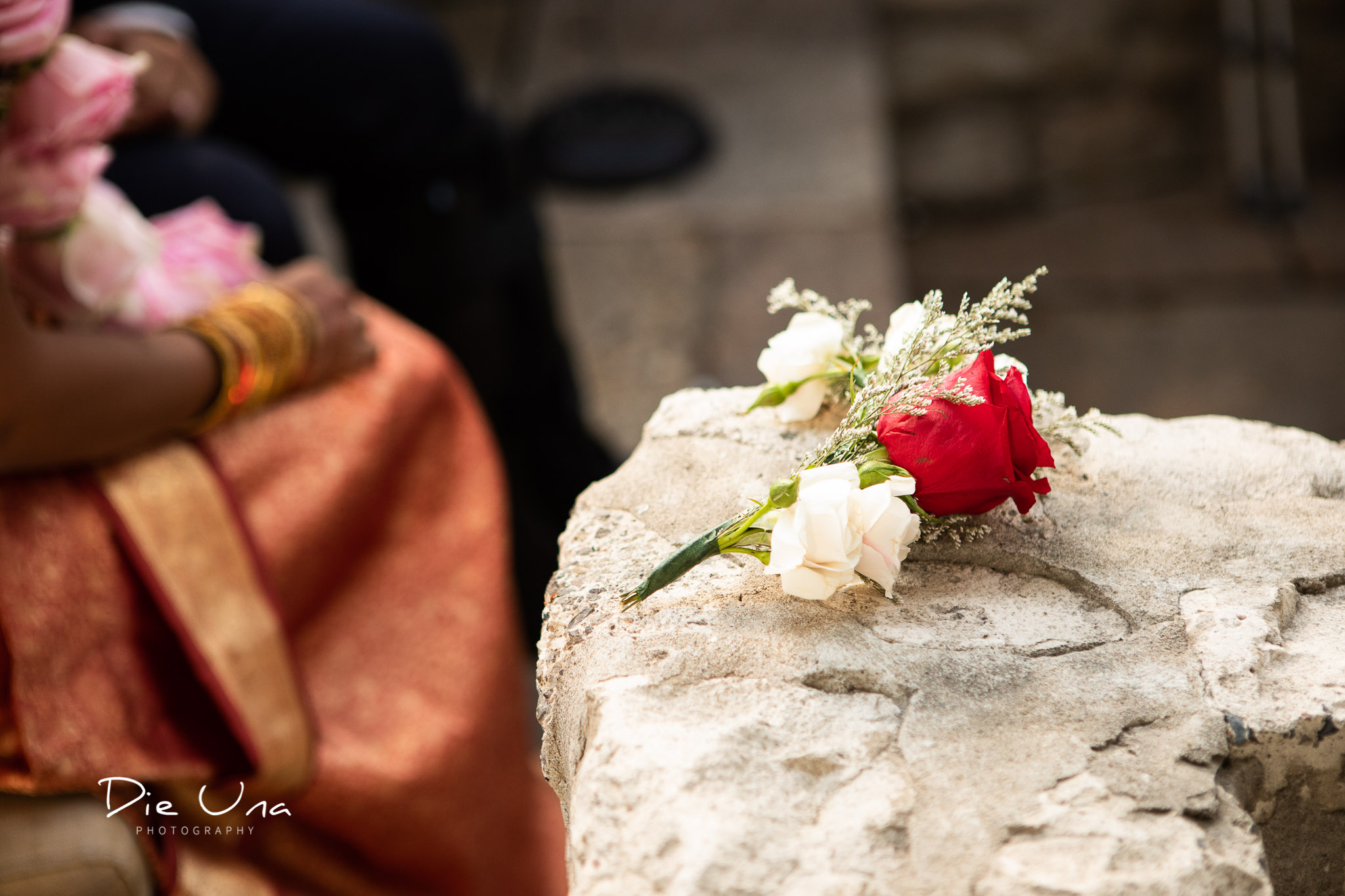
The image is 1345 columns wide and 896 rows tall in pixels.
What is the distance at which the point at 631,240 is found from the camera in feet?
9.18

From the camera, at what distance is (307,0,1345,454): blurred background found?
8.20 feet

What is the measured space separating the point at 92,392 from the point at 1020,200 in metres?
2.61

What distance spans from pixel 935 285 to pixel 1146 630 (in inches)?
84.0

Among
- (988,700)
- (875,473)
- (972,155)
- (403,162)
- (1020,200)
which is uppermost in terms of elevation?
(403,162)

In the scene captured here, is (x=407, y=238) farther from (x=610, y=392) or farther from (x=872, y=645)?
(x=872, y=645)

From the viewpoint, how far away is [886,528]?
2.09 ft

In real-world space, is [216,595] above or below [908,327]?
below

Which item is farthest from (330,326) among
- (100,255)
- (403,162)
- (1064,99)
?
(1064,99)

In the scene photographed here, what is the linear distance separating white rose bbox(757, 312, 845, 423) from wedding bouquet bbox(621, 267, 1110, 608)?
0.03 meters

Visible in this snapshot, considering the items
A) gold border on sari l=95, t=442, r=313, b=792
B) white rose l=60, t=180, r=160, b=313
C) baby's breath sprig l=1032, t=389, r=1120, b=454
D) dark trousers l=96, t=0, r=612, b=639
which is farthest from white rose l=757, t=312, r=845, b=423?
dark trousers l=96, t=0, r=612, b=639

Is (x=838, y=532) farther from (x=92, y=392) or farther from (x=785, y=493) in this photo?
(x=92, y=392)

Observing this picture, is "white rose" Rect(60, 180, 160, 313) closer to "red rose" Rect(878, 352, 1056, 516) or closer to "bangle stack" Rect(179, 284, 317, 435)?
"bangle stack" Rect(179, 284, 317, 435)

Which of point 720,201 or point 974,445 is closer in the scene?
point 974,445

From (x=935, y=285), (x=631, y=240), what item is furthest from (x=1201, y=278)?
(x=631, y=240)
